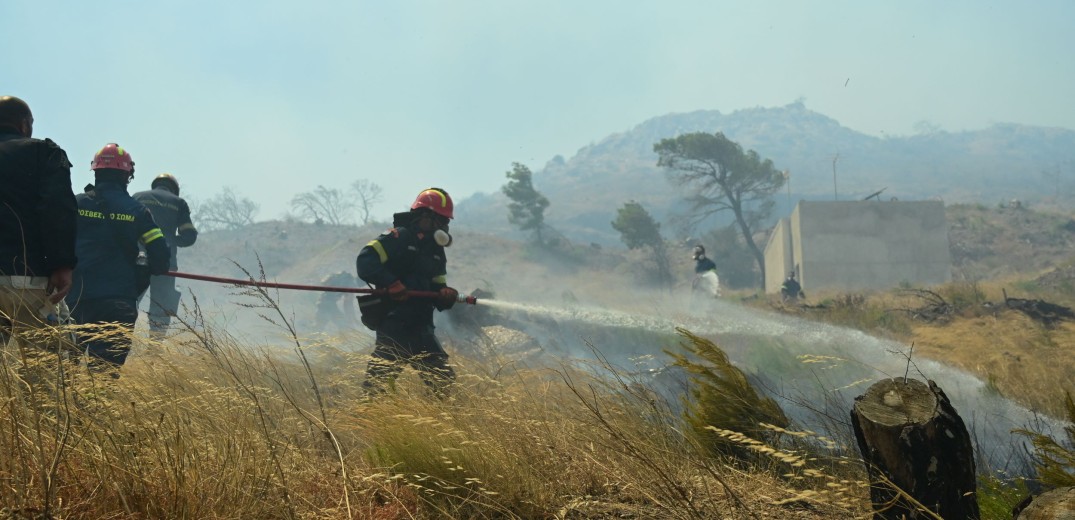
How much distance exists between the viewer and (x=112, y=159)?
511cm

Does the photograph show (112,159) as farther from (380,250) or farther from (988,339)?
(988,339)

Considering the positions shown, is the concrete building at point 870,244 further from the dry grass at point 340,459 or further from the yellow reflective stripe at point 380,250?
the dry grass at point 340,459

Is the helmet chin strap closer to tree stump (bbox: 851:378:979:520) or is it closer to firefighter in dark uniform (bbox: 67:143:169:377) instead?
firefighter in dark uniform (bbox: 67:143:169:377)

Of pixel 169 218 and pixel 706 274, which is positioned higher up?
pixel 169 218

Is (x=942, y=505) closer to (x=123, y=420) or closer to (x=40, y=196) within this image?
(x=123, y=420)

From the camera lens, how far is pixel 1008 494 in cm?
262

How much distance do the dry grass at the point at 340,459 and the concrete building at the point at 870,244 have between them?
1247 inches

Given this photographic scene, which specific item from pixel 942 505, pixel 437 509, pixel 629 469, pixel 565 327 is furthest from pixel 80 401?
pixel 565 327

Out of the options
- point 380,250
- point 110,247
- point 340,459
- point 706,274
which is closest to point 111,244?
point 110,247

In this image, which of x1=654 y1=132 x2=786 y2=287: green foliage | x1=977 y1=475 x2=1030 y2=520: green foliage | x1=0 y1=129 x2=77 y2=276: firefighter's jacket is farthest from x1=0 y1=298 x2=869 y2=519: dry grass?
x1=654 y1=132 x2=786 y2=287: green foliage

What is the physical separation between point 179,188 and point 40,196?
16.9ft

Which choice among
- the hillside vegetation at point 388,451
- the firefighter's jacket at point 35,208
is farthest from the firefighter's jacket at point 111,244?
the firefighter's jacket at point 35,208

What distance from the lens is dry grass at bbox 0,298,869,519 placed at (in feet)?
5.84

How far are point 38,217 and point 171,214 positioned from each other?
4.72 m
